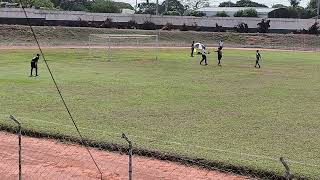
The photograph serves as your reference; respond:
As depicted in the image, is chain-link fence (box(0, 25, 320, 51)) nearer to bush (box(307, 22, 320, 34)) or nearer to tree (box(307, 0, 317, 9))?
bush (box(307, 22, 320, 34))

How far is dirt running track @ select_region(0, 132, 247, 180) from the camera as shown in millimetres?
12148

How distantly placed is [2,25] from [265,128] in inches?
2201

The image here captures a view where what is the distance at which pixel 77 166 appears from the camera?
12852 millimetres

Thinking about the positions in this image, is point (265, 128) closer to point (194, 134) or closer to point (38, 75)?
point (194, 134)

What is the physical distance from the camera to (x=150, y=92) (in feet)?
84.5

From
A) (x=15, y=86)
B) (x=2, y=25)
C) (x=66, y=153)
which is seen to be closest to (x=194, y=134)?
(x=66, y=153)

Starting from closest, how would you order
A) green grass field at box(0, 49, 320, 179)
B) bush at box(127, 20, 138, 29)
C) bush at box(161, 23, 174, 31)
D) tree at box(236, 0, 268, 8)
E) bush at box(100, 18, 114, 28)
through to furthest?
1. green grass field at box(0, 49, 320, 179)
2. bush at box(100, 18, 114, 28)
3. bush at box(127, 20, 138, 29)
4. bush at box(161, 23, 174, 31)
5. tree at box(236, 0, 268, 8)

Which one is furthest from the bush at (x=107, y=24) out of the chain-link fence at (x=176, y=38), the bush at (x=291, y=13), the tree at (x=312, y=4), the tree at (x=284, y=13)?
the tree at (x=312, y=4)

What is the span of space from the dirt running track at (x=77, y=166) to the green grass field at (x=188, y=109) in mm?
984

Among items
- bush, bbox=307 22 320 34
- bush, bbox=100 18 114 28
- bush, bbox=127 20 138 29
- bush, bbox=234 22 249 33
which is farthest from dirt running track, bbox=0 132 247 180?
bush, bbox=307 22 320 34

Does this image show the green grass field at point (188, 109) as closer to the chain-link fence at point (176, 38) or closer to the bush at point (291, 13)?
the chain-link fence at point (176, 38)

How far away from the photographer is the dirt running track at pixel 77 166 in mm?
12148

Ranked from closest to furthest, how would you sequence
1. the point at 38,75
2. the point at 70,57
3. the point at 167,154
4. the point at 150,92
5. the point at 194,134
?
the point at 167,154, the point at 194,134, the point at 150,92, the point at 38,75, the point at 70,57

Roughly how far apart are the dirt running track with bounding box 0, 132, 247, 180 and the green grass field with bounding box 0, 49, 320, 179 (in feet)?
3.23
